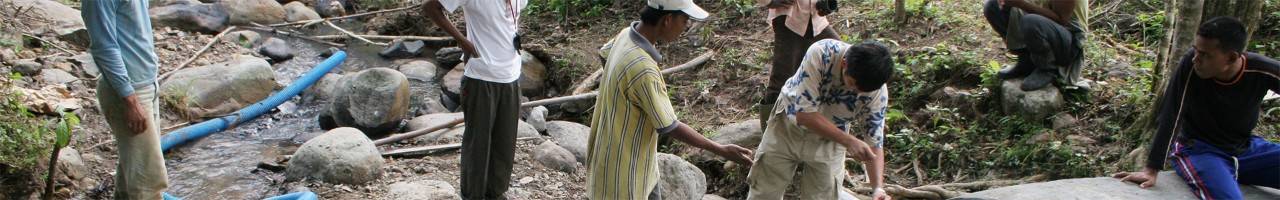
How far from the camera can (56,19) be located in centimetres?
877

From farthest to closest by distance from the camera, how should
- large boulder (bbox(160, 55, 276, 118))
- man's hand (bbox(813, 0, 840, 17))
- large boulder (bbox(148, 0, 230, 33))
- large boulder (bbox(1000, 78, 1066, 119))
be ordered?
large boulder (bbox(148, 0, 230, 33)) → large boulder (bbox(160, 55, 276, 118)) → large boulder (bbox(1000, 78, 1066, 119)) → man's hand (bbox(813, 0, 840, 17))

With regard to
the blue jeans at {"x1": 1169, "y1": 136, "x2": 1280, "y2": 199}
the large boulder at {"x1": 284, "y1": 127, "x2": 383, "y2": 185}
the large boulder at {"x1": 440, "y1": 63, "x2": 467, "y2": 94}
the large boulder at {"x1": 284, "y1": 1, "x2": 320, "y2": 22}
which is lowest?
the large boulder at {"x1": 284, "y1": 1, "x2": 320, "y2": 22}

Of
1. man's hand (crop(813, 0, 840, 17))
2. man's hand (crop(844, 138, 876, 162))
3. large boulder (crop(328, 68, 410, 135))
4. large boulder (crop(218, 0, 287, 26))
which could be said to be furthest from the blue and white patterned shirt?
large boulder (crop(218, 0, 287, 26))

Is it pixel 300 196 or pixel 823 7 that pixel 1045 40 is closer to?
pixel 823 7

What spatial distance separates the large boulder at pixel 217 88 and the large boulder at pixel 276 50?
5.95 ft

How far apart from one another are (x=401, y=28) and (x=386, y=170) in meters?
6.36

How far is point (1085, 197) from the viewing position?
3.73 metres

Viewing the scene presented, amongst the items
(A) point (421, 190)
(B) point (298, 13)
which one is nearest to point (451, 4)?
(A) point (421, 190)

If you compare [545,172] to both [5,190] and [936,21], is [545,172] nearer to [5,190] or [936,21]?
[5,190]

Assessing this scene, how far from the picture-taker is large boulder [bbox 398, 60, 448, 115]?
8.25 meters

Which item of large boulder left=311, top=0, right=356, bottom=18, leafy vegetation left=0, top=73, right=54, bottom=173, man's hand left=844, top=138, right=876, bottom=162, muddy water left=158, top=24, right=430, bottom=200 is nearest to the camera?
man's hand left=844, top=138, right=876, bottom=162

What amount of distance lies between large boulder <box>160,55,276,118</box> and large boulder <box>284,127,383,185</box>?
249cm

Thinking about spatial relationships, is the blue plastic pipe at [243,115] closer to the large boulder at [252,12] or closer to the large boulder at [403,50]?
the large boulder at [403,50]

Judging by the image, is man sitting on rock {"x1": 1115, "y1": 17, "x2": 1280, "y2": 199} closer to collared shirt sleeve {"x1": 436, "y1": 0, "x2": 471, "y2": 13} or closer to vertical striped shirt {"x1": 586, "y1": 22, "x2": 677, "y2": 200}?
vertical striped shirt {"x1": 586, "y1": 22, "x2": 677, "y2": 200}
